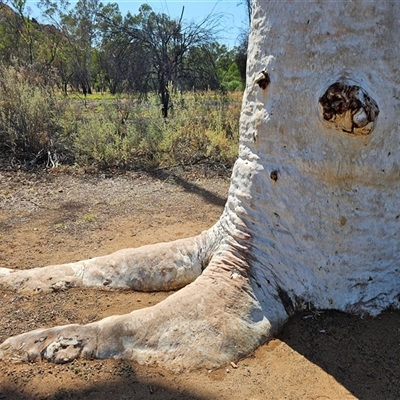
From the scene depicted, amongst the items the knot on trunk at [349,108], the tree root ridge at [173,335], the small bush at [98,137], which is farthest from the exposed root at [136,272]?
the small bush at [98,137]

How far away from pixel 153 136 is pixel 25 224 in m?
3.22

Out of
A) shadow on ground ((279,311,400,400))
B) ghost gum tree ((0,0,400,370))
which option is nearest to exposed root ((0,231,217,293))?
ghost gum tree ((0,0,400,370))

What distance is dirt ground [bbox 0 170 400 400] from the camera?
1.88 metres

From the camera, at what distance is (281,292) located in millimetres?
2309

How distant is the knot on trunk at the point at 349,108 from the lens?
1.83 m

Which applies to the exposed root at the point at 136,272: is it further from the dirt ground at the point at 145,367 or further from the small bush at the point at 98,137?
the small bush at the point at 98,137

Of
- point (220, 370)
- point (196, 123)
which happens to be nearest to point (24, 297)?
point (220, 370)

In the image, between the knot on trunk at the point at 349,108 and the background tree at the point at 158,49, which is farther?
the background tree at the point at 158,49

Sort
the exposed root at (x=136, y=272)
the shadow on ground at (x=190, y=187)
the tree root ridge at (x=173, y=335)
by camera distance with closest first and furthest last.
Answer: the tree root ridge at (x=173, y=335) < the exposed root at (x=136, y=272) < the shadow on ground at (x=190, y=187)

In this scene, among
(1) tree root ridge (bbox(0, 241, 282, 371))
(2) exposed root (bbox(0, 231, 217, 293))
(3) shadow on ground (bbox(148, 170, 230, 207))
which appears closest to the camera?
(1) tree root ridge (bbox(0, 241, 282, 371))

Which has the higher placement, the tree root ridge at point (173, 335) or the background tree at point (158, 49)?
the background tree at point (158, 49)

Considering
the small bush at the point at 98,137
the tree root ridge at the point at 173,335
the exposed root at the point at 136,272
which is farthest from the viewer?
the small bush at the point at 98,137

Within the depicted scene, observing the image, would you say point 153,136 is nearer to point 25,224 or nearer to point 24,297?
point 25,224

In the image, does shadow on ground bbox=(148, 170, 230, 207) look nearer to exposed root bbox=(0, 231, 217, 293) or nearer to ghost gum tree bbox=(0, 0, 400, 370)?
exposed root bbox=(0, 231, 217, 293)
